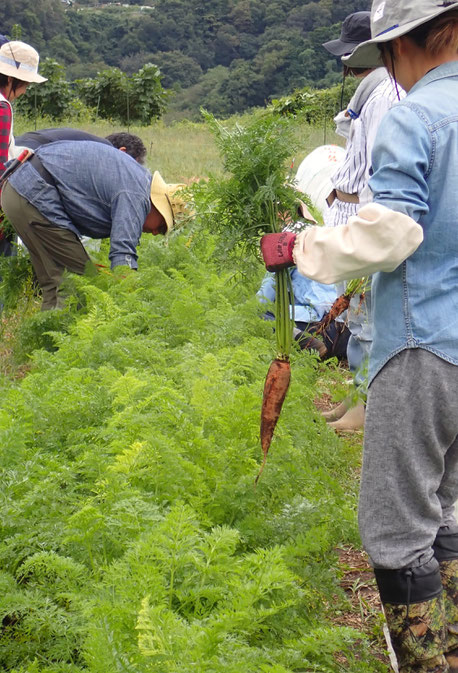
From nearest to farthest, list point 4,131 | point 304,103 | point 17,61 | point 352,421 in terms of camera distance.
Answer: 1. point 304,103
2. point 352,421
3. point 4,131
4. point 17,61

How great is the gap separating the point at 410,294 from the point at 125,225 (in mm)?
3875

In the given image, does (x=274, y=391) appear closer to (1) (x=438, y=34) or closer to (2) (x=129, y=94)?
(1) (x=438, y=34)

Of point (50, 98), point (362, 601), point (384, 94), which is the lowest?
point (50, 98)

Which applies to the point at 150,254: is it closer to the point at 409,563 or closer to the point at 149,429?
the point at 149,429

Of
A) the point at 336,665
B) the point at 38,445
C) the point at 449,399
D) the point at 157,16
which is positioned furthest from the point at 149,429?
the point at 157,16

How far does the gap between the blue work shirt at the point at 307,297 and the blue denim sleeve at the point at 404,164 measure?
4354mm

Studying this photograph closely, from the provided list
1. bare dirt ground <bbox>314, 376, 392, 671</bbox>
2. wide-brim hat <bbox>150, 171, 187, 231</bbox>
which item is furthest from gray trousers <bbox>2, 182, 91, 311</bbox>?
bare dirt ground <bbox>314, 376, 392, 671</bbox>

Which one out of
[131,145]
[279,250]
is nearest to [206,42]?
[131,145]

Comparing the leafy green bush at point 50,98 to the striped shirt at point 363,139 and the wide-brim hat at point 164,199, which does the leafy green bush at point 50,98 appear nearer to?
the wide-brim hat at point 164,199

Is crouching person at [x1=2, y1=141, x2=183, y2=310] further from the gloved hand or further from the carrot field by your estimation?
the gloved hand

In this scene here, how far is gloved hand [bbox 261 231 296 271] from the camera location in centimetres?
271

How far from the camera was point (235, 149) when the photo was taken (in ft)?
11.2

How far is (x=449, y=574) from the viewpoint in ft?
9.61

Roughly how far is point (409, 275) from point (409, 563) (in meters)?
0.92
